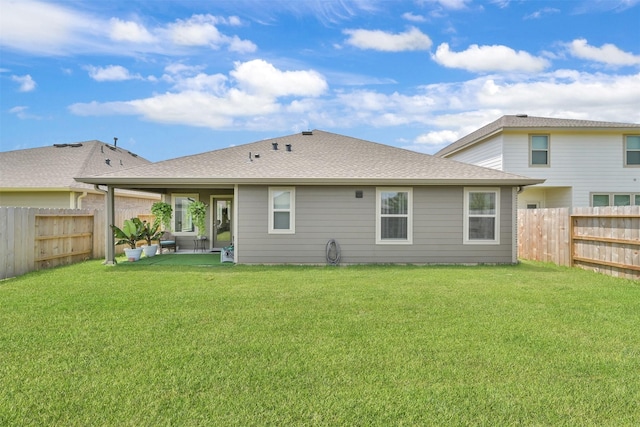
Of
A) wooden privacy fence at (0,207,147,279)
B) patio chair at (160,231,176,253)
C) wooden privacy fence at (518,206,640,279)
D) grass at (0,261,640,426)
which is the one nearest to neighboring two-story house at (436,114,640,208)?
wooden privacy fence at (518,206,640,279)

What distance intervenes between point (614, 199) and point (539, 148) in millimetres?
3846

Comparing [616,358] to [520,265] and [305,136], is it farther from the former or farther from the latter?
[305,136]

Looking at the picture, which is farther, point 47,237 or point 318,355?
point 47,237

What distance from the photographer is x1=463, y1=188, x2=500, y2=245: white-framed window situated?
433 inches

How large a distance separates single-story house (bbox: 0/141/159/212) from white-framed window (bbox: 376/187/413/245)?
897 cm

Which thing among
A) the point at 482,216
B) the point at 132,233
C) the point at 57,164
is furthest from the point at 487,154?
the point at 57,164

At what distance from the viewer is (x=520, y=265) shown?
11062 mm

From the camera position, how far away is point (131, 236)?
12281 millimetres

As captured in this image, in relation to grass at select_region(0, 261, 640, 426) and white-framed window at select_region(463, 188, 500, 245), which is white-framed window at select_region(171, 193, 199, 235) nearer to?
grass at select_region(0, 261, 640, 426)

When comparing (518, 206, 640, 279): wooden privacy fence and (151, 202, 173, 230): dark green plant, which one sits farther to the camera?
(151, 202, 173, 230): dark green plant

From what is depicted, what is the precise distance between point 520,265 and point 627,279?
2618 mm

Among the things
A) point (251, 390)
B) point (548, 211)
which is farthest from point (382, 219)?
point (251, 390)

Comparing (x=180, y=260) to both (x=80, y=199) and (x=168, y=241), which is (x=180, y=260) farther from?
(x=80, y=199)

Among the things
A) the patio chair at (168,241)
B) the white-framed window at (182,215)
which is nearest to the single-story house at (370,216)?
the patio chair at (168,241)
